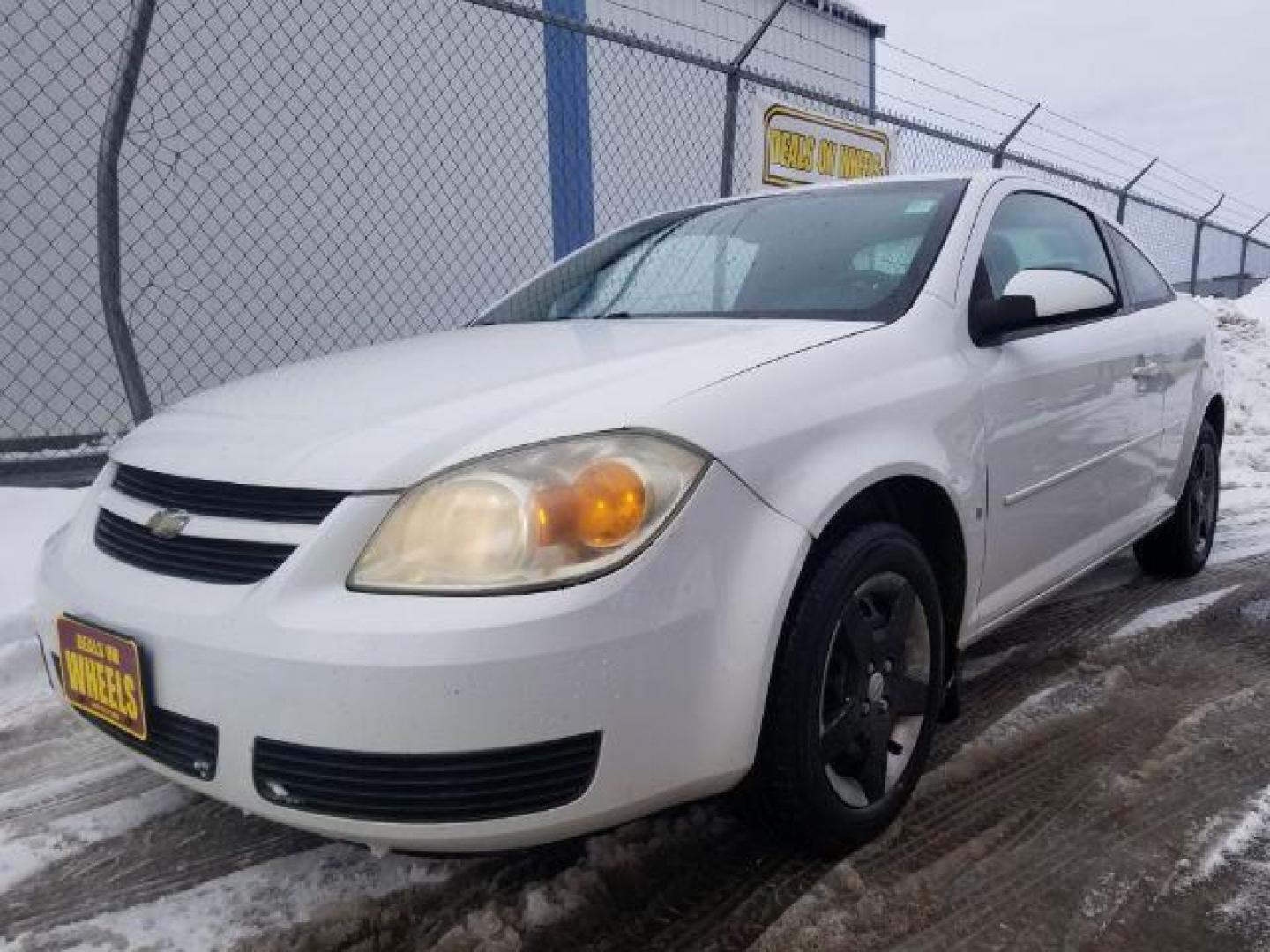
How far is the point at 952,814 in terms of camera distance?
2.03 m

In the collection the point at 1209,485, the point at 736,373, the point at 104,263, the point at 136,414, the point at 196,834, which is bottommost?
the point at 196,834

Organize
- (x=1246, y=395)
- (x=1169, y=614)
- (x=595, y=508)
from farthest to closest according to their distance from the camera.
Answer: (x=1246, y=395), (x=1169, y=614), (x=595, y=508)

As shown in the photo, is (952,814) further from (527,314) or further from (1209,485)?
(1209,485)

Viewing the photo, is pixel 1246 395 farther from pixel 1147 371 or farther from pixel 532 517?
pixel 532 517

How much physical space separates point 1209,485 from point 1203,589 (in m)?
0.47

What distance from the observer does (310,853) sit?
1.90 metres

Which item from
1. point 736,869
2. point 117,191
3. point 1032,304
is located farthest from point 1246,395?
point 117,191

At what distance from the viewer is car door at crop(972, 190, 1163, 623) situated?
2.22 meters

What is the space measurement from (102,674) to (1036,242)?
102 inches

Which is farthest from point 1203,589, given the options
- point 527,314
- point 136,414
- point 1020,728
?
point 136,414

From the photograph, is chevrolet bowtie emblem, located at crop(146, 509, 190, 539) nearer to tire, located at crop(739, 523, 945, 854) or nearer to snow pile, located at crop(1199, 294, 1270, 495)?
tire, located at crop(739, 523, 945, 854)

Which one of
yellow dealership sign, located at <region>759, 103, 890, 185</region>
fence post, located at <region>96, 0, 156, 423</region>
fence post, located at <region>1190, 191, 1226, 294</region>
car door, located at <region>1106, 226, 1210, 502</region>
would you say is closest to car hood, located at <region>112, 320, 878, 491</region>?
car door, located at <region>1106, 226, 1210, 502</region>

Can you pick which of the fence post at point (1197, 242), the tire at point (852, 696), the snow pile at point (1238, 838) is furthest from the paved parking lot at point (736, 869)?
the fence post at point (1197, 242)

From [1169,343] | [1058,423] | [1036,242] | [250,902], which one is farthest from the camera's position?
[1169,343]
